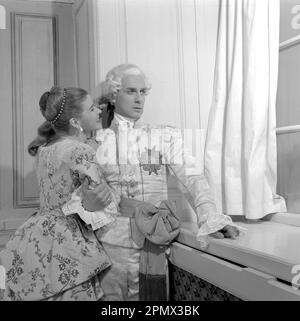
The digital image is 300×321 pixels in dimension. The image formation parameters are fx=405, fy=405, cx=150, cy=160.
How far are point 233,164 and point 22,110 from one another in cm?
52

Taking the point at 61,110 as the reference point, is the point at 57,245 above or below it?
below

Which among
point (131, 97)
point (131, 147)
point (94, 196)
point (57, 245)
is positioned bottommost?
point (57, 245)

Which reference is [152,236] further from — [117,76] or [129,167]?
[117,76]

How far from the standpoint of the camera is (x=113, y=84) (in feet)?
3.15

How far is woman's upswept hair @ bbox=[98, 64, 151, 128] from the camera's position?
37.5 inches

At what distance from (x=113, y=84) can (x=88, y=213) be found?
31 cm

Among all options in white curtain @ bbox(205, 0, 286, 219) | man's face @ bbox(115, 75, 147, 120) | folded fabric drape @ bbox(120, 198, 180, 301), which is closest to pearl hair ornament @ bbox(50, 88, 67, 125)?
man's face @ bbox(115, 75, 147, 120)

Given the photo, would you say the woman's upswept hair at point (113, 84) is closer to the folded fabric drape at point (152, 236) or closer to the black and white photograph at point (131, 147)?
the black and white photograph at point (131, 147)

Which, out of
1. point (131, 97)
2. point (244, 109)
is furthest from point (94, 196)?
point (244, 109)

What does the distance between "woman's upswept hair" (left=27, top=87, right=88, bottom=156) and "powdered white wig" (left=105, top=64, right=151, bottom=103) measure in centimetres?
6

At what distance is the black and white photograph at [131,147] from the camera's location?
0.91 meters

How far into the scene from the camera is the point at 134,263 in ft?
3.14

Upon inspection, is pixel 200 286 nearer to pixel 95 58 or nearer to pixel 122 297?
pixel 122 297
